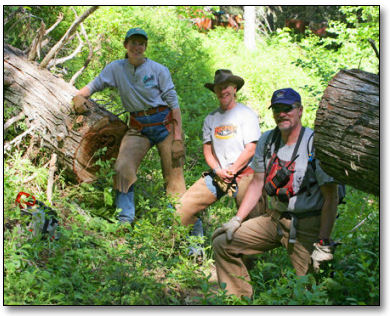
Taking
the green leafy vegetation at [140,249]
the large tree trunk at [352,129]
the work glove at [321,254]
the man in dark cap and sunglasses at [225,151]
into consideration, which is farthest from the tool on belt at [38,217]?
the large tree trunk at [352,129]

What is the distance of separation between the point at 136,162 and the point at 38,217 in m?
1.41

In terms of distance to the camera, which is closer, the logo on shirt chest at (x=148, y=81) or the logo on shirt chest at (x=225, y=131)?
the logo on shirt chest at (x=225, y=131)

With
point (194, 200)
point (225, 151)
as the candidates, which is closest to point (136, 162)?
point (194, 200)

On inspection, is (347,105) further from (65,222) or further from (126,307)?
(65,222)

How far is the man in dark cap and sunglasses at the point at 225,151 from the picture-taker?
525cm

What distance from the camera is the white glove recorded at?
150 inches

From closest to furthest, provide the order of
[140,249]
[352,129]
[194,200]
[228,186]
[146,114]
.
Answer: [352,129]
[140,249]
[228,186]
[194,200]
[146,114]

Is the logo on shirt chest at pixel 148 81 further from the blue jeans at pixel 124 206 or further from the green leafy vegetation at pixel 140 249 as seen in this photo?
the blue jeans at pixel 124 206

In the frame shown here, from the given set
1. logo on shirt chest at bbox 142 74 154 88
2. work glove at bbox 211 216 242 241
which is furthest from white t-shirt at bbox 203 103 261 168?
work glove at bbox 211 216 242 241

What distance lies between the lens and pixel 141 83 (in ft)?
18.1

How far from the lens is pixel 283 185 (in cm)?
406

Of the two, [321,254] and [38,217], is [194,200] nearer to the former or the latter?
[38,217]

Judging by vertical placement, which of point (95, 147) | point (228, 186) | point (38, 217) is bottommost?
point (38, 217)

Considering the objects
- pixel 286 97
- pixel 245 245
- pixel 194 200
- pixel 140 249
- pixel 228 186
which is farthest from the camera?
pixel 194 200
